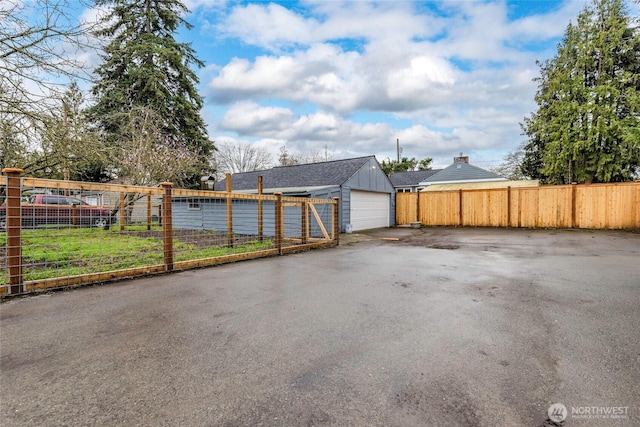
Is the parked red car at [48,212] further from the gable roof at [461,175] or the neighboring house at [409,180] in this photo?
the gable roof at [461,175]

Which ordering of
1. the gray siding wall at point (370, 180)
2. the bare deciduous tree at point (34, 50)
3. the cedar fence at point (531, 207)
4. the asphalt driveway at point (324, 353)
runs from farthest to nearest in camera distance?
the gray siding wall at point (370, 180) → the cedar fence at point (531, 207) → the bare deciduous tree at point (34, 50) → the asphalt driveway at point (324, 353)

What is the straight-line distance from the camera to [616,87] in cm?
1609

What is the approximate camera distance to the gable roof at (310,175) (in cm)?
1370

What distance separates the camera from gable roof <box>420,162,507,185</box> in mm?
24906

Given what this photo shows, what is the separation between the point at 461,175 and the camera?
25.6 meters

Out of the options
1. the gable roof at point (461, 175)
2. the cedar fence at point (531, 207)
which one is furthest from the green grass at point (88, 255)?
the gable roof at point (461, 175)

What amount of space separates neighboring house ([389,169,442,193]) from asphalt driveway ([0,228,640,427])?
73.6 feet

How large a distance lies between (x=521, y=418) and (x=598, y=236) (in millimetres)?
12556

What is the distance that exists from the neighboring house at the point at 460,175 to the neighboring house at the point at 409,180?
2.33 ft

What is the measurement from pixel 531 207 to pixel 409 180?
13.9 meters

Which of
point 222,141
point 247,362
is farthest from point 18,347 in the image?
point 222,141

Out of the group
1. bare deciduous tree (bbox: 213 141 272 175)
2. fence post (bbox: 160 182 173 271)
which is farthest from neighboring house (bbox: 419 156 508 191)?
fence post (bbox: 160 182 173 271)

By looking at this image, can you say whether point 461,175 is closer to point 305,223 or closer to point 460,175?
point 460,175

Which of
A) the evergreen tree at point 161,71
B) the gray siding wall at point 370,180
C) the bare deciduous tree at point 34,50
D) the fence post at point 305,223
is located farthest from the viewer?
the evergreen tree at point 161,71
